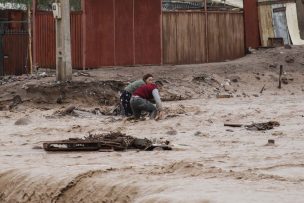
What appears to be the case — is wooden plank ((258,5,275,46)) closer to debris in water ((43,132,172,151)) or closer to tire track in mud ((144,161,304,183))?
debris in water ((43,132,172,151))

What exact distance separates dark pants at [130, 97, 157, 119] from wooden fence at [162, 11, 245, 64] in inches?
413

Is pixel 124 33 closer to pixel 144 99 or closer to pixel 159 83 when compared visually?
pixel 159 83

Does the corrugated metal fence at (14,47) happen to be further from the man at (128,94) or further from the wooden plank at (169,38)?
the man at (128,94)

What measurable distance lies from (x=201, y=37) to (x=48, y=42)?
18.8 ft

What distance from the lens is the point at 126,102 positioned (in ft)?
55.8

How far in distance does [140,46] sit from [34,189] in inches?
700

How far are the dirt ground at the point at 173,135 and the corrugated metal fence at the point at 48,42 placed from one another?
45.9 inches

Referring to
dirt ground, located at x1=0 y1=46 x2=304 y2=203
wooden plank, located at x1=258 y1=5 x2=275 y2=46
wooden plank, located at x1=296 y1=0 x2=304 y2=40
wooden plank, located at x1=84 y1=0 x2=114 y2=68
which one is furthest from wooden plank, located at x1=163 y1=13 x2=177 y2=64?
wooden plank, located at x1=296 y1=0 x2=304 y2=40

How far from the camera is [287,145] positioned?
1111 cm

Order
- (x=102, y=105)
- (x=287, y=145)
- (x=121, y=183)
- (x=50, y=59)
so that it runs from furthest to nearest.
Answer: (x=50, y=59)
(x=102, y=105)
(x=287, y=145)
(x=121, y=183)

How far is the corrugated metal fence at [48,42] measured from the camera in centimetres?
2459

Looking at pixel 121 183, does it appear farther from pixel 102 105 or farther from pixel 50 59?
pixel 50 59

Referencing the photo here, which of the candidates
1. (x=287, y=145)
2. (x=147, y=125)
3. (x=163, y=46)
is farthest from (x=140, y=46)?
(x=287, y=145)

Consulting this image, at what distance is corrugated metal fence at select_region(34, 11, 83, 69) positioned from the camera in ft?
80.7
